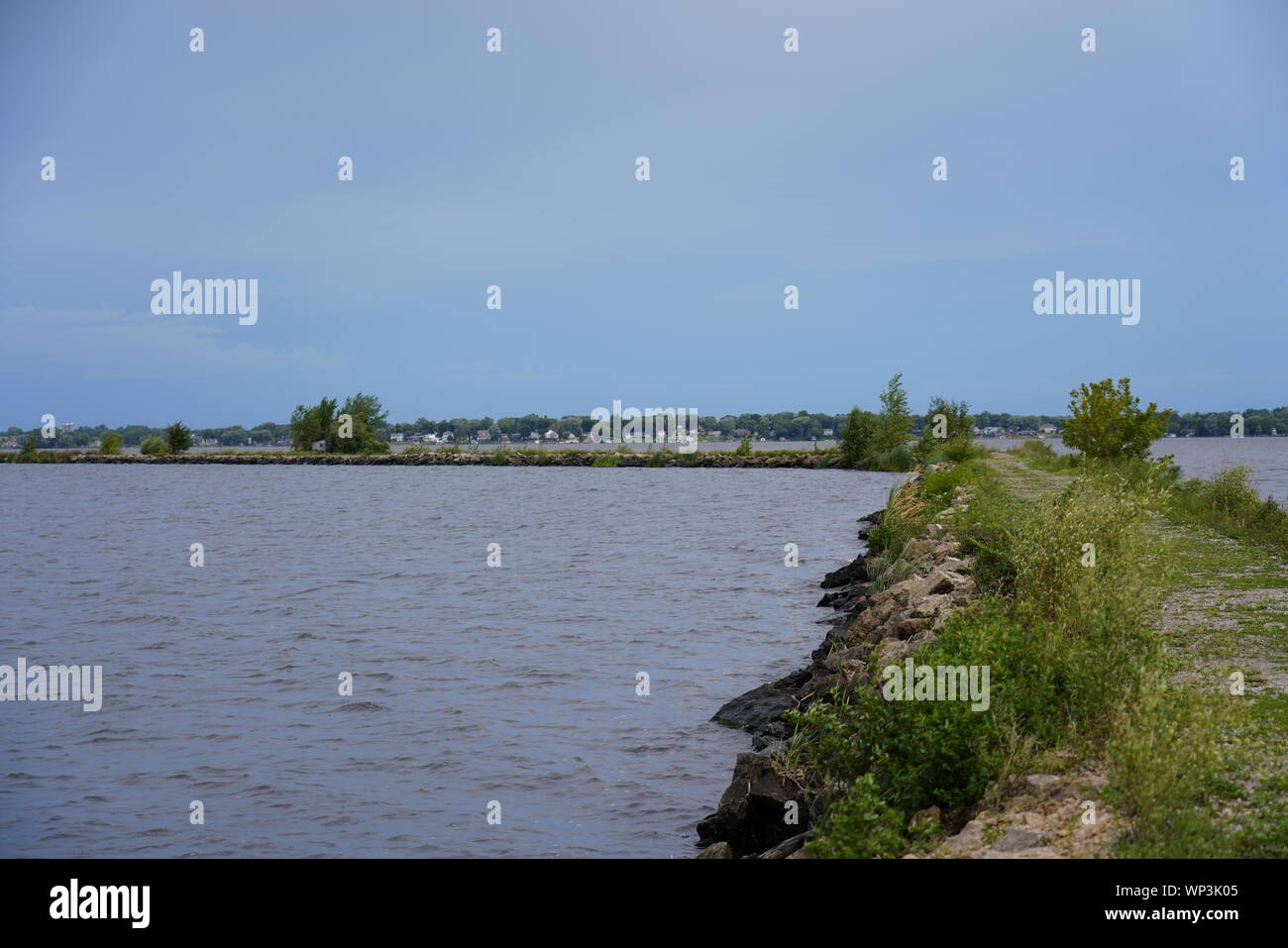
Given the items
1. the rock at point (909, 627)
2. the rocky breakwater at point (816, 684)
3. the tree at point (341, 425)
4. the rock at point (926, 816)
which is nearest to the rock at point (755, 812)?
the rocky breakwater at point (816, 684)

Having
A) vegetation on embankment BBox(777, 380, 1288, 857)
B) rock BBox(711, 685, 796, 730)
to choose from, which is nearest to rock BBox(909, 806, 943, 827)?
vegetation on embankment BBox(777, 380, 1288, 857)

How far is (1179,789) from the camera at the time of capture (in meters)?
5.66

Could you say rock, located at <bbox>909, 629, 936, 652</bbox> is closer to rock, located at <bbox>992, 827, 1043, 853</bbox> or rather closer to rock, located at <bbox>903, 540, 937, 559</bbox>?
rock, located at <bbox>992, 827, 1043, 853</bbox>

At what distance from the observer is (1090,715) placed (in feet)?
24.2

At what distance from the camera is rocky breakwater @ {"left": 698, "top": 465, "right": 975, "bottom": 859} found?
8.52m

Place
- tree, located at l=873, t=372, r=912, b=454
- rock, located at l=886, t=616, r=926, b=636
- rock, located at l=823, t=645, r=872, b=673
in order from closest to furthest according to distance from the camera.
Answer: rock, located at l=886, t=616, r=926, b=636, rock, located at l=823, t=645, r=872, b=673, tree, located at l=873, t=372, r=912, b=454

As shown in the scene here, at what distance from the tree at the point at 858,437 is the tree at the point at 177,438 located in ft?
249

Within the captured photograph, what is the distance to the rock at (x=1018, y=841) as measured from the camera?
5766 mm

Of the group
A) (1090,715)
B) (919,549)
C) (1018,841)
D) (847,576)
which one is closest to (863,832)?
(1018,841)

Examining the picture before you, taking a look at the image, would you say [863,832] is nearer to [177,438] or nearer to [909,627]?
[909,627]

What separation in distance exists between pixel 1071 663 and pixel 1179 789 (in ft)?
5.86

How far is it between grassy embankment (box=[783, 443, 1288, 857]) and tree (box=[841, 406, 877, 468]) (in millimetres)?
69987

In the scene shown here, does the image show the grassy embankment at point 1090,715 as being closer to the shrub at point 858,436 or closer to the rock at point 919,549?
the rock at point 919,549
